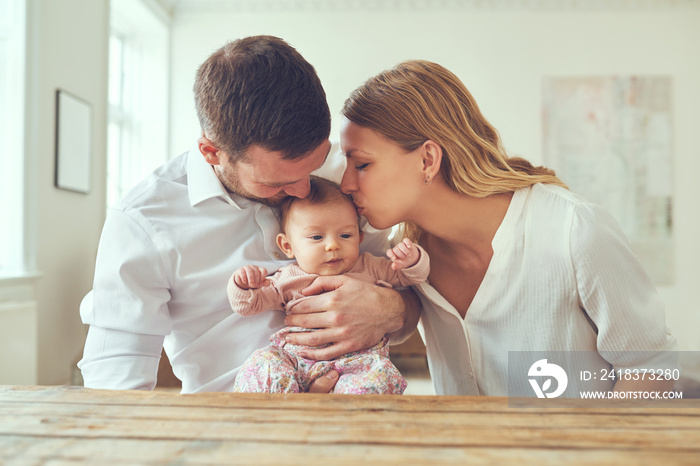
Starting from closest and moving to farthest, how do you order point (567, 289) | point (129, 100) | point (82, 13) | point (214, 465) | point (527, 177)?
1. point (214, 465)
2. point (567, 289)
3. point (527, 177)
4. point (82, 13)
5. point (129, 100)

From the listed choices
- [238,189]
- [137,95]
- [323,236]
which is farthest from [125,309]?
[137,95]

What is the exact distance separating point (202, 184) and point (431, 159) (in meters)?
0.64

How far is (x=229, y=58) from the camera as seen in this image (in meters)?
1.39

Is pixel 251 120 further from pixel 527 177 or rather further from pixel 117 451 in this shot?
pixel 117 451

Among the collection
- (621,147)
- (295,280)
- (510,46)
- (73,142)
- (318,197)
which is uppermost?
(510,46)

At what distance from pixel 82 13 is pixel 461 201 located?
359 cm

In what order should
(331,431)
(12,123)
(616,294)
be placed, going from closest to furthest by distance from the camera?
(331,431) < (616,294) < (12,123)

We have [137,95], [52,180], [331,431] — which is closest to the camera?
[331,431]

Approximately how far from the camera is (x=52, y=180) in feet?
11.6

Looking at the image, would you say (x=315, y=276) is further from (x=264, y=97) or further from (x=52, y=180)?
(x=52, y=180)

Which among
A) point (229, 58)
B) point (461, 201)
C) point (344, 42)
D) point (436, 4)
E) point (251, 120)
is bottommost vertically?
point (461, 201)

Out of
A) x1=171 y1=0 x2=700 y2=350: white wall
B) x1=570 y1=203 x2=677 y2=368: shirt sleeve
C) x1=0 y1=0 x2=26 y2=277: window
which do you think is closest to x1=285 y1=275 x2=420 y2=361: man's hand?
x1=570 y1=203 x2=677 y2=368: shirt sleeve

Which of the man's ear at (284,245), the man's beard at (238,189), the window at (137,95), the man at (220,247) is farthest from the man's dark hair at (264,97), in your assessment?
the window at (137,95)

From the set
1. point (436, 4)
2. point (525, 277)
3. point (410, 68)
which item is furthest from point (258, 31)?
point (525, 277)
